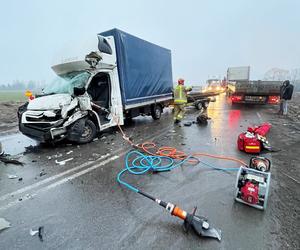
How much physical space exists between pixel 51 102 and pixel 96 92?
7.81 feet

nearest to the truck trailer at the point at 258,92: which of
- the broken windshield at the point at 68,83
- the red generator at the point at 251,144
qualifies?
the red generator at the point at 251,144

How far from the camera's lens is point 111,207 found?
8.25ft

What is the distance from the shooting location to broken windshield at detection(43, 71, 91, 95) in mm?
5445

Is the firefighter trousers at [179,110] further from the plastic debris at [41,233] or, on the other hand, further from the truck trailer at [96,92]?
the plastic debris at [41,233]

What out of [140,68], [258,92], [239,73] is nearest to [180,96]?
[140,68]

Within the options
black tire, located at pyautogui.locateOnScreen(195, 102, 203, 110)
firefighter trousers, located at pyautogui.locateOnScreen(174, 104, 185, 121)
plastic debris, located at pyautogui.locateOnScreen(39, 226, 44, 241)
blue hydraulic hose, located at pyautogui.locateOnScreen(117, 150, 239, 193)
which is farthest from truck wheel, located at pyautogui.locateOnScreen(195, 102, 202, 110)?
plastic debris, located at pyautogui.locateOnScreen(39, 226, 44, 241)

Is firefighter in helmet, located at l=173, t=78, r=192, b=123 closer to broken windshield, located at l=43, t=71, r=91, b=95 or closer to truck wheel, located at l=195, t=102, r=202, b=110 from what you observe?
broken windshield, located at l=43, t=71, r=91, b=95

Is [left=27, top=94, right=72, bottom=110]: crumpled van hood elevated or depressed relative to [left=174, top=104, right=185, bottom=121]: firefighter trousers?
elevated

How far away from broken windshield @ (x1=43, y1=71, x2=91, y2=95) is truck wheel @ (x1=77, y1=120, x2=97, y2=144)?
1.04 meters

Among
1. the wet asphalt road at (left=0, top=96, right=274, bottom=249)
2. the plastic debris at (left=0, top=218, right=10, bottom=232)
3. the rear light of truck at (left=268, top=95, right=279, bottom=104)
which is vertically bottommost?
the rear light of truck at (left=268, top=95, right=279, bottom=104)

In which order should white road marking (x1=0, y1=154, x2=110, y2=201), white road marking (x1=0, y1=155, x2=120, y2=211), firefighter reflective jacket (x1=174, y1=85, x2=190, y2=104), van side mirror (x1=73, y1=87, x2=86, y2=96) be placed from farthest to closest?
firefighter reflective jacket (x1=174, y1=85, x2=190, y2=104) → van side mirror (x1=73, y1=87, x2=86, y2=96) → white road marking (x1=0, y1=154, x2=110, y2=201) → white road marking (x1=0, y1=155, x2=120, y2=211)

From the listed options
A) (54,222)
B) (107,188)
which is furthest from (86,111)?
(54,222)

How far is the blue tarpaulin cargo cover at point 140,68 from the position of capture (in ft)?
20.9

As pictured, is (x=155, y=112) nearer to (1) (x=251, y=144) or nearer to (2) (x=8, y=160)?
(1) (x=251, y=144)
